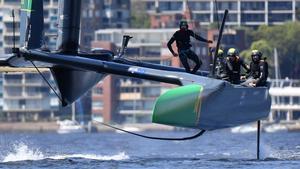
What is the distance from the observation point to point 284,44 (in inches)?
4405

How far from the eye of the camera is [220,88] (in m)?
27.8

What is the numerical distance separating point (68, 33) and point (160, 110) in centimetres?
437

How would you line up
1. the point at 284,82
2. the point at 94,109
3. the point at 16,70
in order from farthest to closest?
the point at 94,109 → the point at 284,82 → the point at 16,70

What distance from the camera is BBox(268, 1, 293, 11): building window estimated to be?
129500mm

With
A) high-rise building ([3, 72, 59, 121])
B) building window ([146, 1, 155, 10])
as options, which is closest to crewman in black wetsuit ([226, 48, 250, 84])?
high-rise building ([3, 72, 59, 121])

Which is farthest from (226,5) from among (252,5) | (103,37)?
(103,37)

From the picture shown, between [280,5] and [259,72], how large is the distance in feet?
334

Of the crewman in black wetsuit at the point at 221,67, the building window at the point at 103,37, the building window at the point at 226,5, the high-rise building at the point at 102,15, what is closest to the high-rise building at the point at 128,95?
the building window at the point at 103,37

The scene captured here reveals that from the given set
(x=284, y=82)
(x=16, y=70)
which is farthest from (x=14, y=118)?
(x=16, y=70)

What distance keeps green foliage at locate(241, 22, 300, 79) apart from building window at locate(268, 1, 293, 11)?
8616mm

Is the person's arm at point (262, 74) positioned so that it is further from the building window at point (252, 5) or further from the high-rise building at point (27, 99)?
the building window at point (252, 5)

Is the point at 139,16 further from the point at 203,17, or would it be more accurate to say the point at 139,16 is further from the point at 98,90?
the point at 98,90

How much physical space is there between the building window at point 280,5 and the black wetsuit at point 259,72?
98374mm

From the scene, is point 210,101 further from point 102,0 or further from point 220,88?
point 102,0
